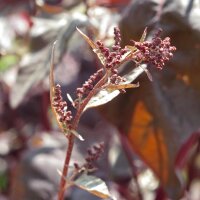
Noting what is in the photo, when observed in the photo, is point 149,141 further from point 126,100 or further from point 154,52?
point 154,52

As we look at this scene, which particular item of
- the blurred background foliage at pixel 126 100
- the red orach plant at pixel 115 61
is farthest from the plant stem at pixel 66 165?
the blurred background foliage at pixel 126 100

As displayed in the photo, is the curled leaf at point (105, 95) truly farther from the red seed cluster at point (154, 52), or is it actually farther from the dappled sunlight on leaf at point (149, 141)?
the dappled sunlight on leaf at point (149, 141)

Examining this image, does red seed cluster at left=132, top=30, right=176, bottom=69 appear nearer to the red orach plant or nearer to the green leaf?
the red orach plant

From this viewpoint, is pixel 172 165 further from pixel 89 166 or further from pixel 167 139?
pixel 89 166

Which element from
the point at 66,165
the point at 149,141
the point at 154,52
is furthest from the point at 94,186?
the point at 149,141

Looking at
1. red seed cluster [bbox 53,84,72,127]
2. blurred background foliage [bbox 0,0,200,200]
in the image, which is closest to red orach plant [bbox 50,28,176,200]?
red seed cluster [bbox 53,84,72,127]
